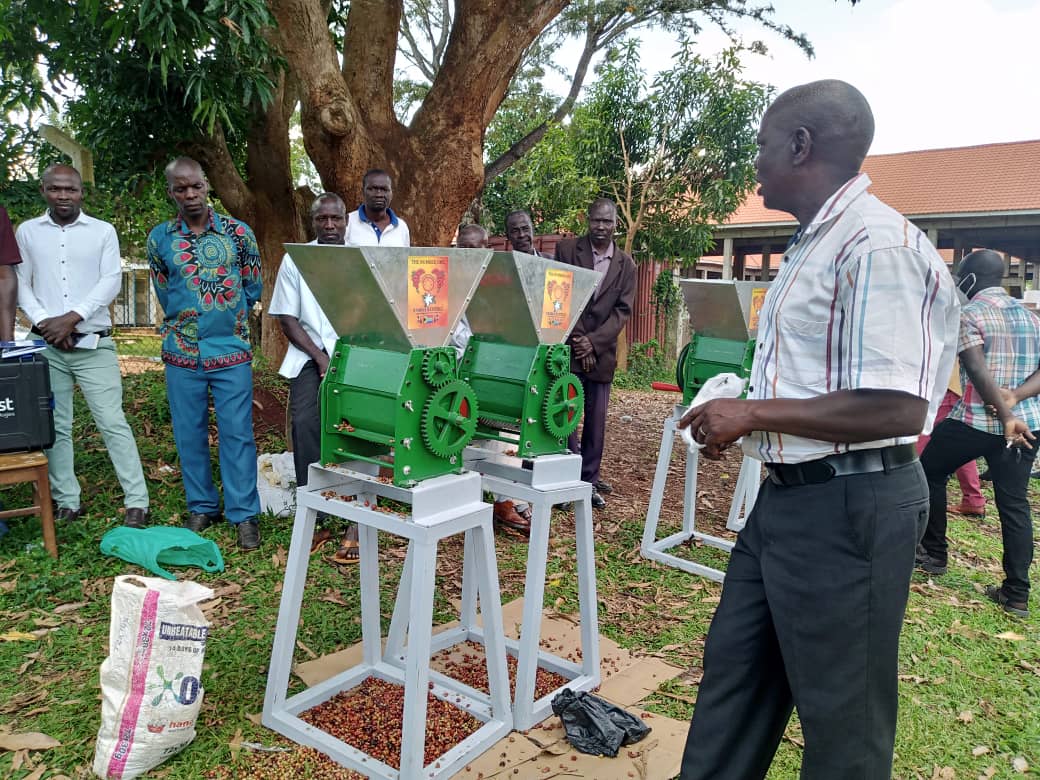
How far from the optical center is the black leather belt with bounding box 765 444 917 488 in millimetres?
1538

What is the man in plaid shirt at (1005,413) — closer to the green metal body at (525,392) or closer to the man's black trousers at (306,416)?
the green metal body at (525,392)

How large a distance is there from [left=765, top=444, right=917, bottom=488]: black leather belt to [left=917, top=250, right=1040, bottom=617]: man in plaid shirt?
273 cm

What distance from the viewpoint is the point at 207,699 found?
9.00 ft

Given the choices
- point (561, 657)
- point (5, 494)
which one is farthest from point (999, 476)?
point (5, 494)

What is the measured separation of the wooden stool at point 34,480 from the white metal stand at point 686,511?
10.9 ft

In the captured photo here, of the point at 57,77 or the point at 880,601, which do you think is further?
the point at 57,77

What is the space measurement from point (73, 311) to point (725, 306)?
3696mm

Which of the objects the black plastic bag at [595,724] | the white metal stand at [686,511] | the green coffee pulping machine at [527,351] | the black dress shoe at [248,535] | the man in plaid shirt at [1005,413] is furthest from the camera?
the white metal stand at [686,511]

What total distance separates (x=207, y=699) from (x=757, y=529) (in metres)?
2.18

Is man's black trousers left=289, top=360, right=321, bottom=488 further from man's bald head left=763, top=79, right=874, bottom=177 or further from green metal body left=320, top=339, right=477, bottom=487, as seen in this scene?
man's bald head left=763, top=79, right=874, bottom=177

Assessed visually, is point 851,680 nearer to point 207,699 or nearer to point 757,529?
point 757,529

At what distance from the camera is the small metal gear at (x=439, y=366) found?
232 centimetres

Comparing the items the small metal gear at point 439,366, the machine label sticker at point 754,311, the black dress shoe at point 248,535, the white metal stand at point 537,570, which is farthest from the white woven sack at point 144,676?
the machine label sticker at point 754,311

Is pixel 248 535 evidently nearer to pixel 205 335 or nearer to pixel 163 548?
pixel 163 548
